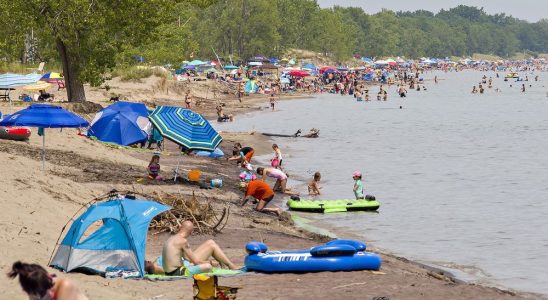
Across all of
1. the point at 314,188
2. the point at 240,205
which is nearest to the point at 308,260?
the point at 240,205

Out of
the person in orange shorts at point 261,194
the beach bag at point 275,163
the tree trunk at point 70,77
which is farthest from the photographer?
the tree trunk at point 70,77

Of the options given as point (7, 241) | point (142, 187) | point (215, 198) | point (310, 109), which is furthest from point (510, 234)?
point (310, 109)

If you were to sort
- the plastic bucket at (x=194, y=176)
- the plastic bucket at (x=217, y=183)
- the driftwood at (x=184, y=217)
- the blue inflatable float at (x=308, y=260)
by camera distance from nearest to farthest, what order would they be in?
1. the blue inflatable float at (x=308, y=260)
2. the driftwood at (x=184, y=217)
3. the plastic bucket at (x=194, y=176)
4. the plastic bucket at (x=217, y=183)

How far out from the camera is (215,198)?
71.9 ft

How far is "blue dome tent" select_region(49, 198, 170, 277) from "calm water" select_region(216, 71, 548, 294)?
606cm

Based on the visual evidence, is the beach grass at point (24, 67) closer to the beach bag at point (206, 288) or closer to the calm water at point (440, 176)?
the calm water at point (440, 176)

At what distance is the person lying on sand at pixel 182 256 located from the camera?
13.7 metres

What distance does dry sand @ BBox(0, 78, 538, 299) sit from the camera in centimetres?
1307

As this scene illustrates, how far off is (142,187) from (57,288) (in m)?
12.8

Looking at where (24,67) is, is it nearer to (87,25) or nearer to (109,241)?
(87,25)

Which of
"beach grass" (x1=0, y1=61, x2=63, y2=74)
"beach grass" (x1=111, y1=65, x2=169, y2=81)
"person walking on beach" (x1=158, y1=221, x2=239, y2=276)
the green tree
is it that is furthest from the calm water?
"beach grass" (x1=0, y1=61, x2=63, y2=74)

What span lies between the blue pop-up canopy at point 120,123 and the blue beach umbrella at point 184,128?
24.1 feet

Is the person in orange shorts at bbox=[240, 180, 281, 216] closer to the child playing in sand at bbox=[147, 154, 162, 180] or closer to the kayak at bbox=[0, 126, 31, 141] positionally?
the child playing in sand at bbox=[147, 154, 162, 180]

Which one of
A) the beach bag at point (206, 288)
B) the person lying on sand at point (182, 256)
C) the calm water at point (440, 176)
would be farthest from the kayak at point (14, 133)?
the beach bag at point (206, 288)
